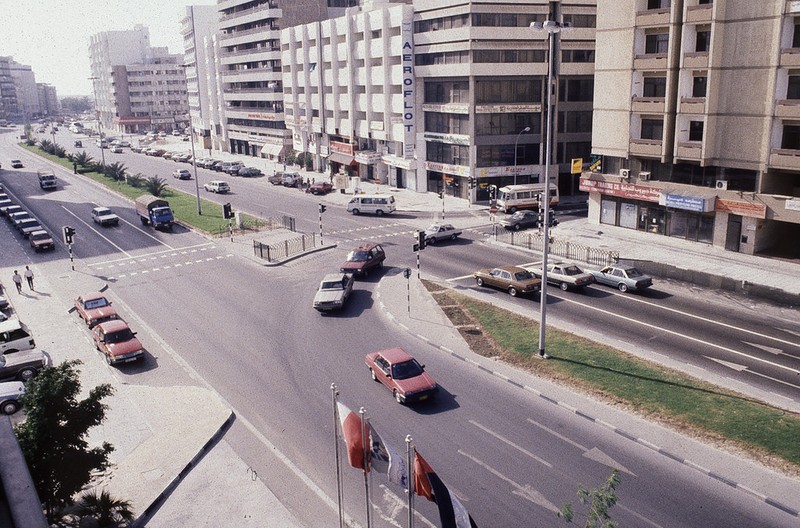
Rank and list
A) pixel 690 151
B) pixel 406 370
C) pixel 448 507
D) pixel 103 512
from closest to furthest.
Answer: pixel 448 507, pixel 103 512, pixel 406 370, pixel 690 151

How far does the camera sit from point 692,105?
4359 centimetres

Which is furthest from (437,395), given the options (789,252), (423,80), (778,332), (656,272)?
(423,80)

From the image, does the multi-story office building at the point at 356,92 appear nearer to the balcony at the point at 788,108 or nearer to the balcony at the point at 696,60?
the balcony at the point at 696,60

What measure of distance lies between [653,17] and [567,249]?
60.2 feet

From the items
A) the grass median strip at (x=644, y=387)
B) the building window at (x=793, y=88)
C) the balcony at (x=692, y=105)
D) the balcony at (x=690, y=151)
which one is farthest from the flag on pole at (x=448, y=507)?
the balcony at (x=692, y=105)

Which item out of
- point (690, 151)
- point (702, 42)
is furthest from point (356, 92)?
point (690, 151)

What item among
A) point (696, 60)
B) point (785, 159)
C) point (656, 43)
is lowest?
point (785, 159)

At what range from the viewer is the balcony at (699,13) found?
41.6m

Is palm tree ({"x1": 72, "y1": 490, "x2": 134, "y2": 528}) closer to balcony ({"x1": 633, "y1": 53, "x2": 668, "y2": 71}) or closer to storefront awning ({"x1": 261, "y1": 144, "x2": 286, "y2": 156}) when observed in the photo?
balcony ({"x1": 633, "y1": 53, "x2": 668, "y2": 71})

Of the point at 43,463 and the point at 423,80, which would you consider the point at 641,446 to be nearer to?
the point at 43,463

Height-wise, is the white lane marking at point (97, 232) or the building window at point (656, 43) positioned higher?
the building window at point (656, 43)

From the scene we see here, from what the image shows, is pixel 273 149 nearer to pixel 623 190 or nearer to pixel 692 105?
pixel 623 190

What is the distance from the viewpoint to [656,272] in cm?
3891

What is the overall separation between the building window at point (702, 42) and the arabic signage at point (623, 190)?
403 inches
